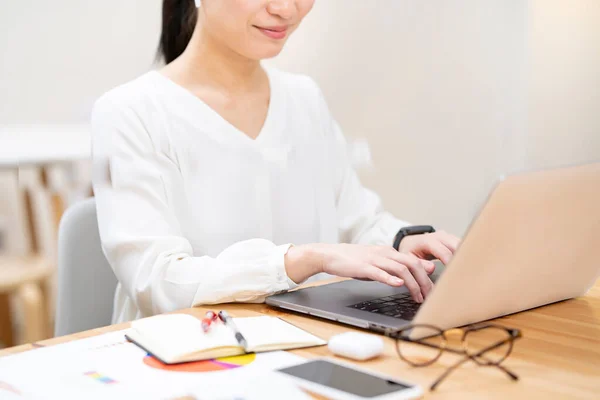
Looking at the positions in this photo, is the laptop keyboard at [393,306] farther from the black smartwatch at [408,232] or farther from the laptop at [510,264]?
the black smartwatch at [408,232]

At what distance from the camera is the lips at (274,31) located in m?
1.36

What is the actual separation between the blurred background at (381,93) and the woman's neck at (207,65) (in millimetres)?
781

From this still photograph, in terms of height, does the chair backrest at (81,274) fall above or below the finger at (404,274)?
below

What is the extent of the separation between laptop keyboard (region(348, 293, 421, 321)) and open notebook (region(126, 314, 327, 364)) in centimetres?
12

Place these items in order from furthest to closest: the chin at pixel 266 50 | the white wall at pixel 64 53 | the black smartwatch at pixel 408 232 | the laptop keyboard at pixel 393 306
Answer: the white wall at pixel 64 53 → the chin at pixel 266 50 → the black smartwatch at pixel 408 232 → the laptop keyboard at pixel 393 306

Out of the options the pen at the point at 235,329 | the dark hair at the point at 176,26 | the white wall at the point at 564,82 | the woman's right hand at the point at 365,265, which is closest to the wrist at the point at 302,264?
the woman's right hand at the point at 365,265

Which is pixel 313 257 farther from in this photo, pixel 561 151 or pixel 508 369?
pixel 561 151

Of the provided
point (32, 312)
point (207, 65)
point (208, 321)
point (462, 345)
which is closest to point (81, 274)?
point (207, 65)

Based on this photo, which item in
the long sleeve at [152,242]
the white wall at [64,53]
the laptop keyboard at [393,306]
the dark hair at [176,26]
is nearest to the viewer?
the laptop keyboard at [393,306]

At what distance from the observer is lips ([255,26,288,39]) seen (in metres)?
1.36

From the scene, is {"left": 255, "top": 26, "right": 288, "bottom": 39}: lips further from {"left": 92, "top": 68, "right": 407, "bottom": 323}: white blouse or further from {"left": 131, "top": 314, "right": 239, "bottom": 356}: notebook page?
{"left": 131, "top": 314, "right": 239, "bottom": 356}: notebook page

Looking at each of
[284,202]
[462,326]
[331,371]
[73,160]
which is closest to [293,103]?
[284,202]

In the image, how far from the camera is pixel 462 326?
2.84 ft

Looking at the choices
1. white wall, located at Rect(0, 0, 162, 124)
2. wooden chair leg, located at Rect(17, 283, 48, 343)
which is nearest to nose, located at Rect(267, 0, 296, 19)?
white wall, located at Rect(0, 0, 162, 124)
